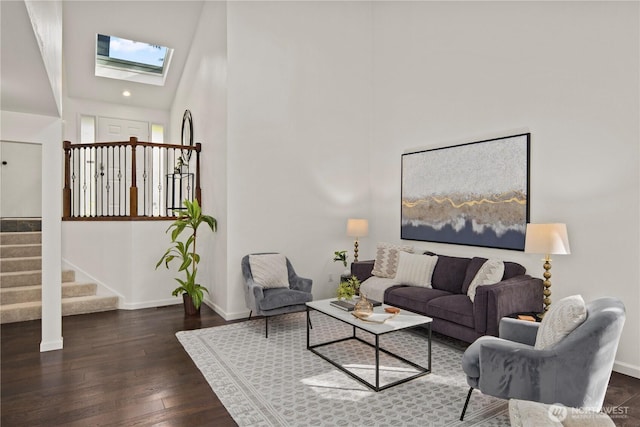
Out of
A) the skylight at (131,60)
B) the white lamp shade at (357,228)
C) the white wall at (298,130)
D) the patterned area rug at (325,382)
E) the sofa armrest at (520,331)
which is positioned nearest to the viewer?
the patterned area rug at (325,382)

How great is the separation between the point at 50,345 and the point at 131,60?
5.53m

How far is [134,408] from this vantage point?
2824 millimetres

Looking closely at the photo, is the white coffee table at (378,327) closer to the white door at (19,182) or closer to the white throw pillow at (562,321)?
the white throw pillow at (562,321)

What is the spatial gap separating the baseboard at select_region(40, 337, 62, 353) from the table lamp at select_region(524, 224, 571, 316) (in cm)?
481

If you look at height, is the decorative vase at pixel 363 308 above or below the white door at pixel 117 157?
below

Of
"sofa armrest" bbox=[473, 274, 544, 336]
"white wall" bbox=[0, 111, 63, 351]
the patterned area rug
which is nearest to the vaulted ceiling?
"white wall" bbox=[0, 111, 63, 351]

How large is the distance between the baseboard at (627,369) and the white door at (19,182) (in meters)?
7.95

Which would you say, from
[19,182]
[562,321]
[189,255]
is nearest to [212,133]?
[189,255]

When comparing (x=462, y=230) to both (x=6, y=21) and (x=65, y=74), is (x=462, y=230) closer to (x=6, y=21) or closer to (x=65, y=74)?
(x=6, y=21)

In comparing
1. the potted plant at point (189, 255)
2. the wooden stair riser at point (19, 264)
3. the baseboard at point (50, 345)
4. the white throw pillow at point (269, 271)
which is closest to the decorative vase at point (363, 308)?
the white throw pillow at point (269, 271)

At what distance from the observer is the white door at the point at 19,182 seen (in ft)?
19.9

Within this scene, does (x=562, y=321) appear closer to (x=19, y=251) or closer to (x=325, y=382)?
(x=325, y=382)

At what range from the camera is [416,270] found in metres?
4.81

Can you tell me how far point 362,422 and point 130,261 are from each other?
14.2 feet
